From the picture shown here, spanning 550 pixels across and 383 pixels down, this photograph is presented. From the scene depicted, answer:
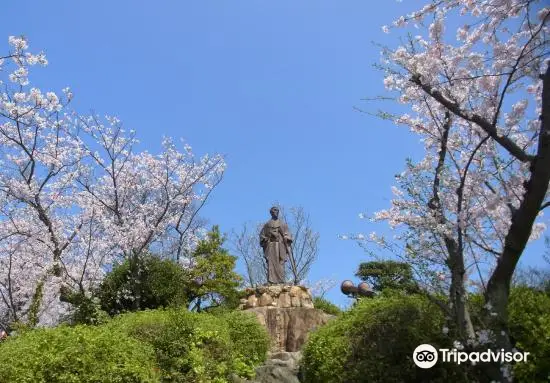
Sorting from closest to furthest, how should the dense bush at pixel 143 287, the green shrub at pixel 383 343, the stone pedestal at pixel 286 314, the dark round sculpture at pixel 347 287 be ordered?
1. the green shrub at pixel 383 343
2. the dense bush at pixel 143 287
3. the stone pedestal at pixel 286 314
4. the dark round sculpture at pixel 347 287

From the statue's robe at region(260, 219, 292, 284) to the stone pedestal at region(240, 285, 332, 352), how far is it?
2.67 ft

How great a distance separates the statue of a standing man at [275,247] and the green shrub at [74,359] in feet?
26.7

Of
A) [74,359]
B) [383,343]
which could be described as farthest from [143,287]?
[383,343]

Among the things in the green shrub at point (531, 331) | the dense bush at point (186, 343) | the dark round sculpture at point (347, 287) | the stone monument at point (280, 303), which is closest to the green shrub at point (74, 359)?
the dense bush at point (186, 343)

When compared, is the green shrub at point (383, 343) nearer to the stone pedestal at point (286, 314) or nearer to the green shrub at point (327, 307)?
the stone pedestal at point (286, 314)

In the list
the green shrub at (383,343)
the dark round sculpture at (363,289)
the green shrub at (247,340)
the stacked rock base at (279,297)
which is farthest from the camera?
the dark round sculpture at (363,289)

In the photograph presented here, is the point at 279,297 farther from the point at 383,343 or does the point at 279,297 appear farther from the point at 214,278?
the point at 383,343

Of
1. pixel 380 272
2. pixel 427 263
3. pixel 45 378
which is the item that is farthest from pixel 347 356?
pixel 380 272

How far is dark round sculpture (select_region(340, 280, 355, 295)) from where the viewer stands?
14.1 metres

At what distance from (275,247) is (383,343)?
8858mm

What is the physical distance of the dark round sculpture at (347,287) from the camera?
1414cm

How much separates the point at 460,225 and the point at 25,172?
1078cm

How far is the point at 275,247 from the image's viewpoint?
574 inches

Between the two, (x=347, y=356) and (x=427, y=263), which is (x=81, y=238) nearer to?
(x=347, y=356)
